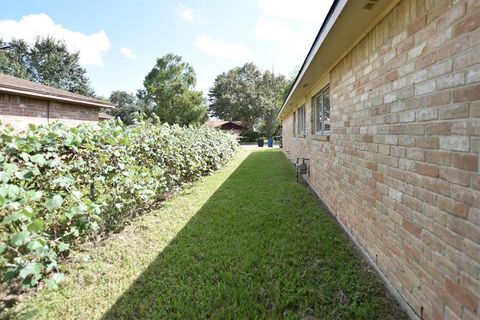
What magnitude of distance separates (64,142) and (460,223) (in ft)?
11.2

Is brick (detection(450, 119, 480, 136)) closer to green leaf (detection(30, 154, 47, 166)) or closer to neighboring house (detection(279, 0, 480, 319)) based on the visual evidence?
neighboring house (detection(279, 0, 480, 319))

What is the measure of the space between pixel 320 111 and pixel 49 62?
42.2 metres

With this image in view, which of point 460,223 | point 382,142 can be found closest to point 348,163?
point 382,142

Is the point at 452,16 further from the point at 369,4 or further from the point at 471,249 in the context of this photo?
the point at 471,249

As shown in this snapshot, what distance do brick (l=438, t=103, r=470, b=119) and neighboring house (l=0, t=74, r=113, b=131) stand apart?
777cm

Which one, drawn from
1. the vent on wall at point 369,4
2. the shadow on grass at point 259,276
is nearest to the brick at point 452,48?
the vent on wall at point 369,4

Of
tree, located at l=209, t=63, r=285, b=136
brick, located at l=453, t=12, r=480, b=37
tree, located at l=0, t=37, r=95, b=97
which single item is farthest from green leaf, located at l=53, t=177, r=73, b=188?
tree, located at l=209, t=63, r=285, b=136

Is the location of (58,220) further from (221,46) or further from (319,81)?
(221,46)

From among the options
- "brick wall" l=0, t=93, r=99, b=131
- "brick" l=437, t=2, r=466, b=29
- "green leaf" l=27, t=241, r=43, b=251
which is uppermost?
"brick wall" l=0, t=93, r=99, b=131

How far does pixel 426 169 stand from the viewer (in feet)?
6.40

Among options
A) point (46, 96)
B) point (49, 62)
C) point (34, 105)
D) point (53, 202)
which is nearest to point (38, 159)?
point (53, 202)

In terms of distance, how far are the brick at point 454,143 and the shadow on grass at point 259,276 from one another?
54.9 inches

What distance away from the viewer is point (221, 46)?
39.0 m

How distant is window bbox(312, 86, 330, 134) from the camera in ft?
20.5
